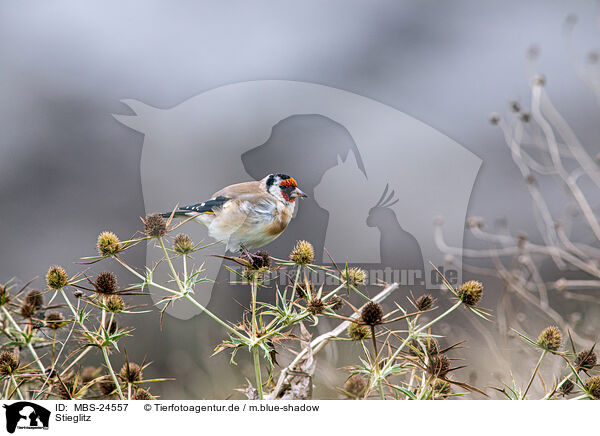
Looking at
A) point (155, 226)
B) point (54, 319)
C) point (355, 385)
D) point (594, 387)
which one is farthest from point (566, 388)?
point (54, 319)

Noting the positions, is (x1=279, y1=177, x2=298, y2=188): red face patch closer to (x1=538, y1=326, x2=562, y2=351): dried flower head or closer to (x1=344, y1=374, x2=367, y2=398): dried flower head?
(x1=344, y1=374, x2=367, y2=398): dried flower head

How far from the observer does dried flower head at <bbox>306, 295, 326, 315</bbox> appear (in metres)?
1.06

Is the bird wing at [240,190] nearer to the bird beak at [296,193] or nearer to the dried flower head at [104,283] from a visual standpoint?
the bird beak at [296,193]

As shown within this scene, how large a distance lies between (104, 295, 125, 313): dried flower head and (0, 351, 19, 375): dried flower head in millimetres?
201

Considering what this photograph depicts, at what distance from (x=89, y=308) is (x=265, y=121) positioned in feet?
3.65

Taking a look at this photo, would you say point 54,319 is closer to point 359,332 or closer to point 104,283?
point 104,283

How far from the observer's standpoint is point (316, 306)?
3.51ft

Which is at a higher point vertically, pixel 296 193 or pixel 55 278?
pixel 296 193

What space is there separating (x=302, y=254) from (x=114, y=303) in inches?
16.1

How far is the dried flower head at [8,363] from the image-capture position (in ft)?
3.44

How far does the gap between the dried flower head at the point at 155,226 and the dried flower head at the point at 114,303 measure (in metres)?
0.15
